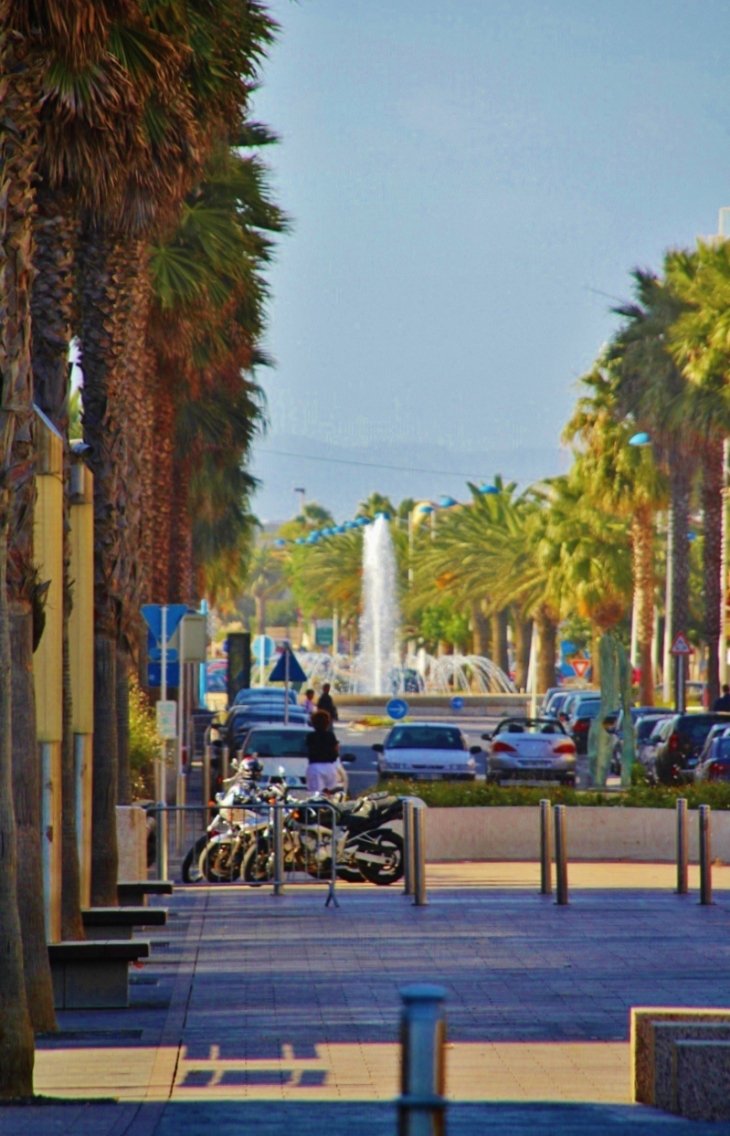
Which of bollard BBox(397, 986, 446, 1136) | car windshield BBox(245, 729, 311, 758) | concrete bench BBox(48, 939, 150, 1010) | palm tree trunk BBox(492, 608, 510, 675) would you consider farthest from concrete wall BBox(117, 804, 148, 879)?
palm tree trunk BBox(492, 608, 510, 675)

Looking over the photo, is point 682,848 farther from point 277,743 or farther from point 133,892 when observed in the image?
point 277,743

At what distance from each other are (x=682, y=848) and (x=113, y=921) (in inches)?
268

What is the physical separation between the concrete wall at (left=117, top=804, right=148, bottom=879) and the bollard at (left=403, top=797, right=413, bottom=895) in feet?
8.37

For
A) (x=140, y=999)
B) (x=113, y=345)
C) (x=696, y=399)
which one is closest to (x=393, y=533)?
(x=696, y=399)

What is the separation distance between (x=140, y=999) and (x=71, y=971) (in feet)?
2.01

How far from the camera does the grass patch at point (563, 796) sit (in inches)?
880

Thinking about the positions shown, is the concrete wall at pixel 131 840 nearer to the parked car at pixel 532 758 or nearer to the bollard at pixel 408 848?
the bollard at pixel 408 848

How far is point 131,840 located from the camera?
59.4ft

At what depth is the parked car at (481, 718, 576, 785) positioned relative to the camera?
111ft

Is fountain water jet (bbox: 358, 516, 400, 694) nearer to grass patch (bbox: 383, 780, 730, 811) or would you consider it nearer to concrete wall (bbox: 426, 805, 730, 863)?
grass patch (bbox: 383, 780, 730, 811)

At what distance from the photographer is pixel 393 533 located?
105 meters

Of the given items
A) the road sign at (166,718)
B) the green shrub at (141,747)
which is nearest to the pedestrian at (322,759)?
the road sign at (166,718)

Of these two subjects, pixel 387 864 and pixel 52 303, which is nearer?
pixel 52 303

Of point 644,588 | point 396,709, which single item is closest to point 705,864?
point 396,709
